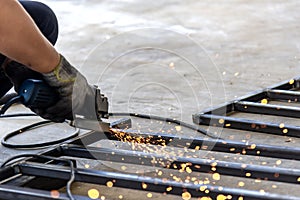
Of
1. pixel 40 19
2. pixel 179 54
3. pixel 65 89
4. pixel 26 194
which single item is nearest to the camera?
pixel 26 194

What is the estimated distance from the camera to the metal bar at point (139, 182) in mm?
1422

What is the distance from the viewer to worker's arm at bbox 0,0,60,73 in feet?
4.72

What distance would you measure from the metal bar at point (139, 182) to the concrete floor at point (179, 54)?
0.12 meters

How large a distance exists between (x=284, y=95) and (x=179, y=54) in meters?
1.31

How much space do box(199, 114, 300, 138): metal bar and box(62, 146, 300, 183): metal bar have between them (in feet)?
1.86

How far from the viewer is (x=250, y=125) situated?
7.36 feet

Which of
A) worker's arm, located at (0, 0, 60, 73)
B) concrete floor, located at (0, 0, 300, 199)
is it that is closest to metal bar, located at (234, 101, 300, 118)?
concrete floor, located at (0, 0, 300, 199)

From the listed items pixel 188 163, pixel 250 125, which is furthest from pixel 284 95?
pixel 188 163

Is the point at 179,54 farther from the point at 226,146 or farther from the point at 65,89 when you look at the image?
the point at 65,89

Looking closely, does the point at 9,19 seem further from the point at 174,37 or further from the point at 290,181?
the point at 174,37

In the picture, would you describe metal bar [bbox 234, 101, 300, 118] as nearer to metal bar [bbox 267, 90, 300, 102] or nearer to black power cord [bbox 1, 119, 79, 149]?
metal bar [bbox 267, 90, 300, 102]

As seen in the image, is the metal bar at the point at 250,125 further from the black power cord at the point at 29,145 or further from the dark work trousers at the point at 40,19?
the dark work trousers at the point at 40,19

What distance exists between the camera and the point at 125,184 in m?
1.54

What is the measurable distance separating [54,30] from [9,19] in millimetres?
557
